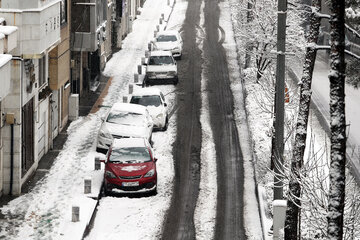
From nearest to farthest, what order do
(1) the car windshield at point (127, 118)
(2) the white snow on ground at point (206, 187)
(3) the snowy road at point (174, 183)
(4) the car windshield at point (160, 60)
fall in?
1. (3) the snowy road at point (174, 183)
2. (2) the white snow on ground at point (206, 187)
3. (1) the car windshield at point (127, 118)
4. (4) the car windshield at point (160, 60)

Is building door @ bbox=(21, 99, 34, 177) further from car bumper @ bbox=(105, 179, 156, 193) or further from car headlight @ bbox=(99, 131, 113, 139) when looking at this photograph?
car headlight @ bbox=(99, 131, 113, 139)

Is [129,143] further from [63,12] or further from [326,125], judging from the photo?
[326,125]

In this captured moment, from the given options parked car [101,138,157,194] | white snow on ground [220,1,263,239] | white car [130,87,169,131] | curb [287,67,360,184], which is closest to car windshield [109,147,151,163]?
parked car [101,138,157,194]

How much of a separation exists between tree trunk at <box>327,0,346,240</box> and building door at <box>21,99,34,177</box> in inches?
560

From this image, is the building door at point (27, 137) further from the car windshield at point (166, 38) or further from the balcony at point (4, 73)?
the car windshield at point (166, 38)

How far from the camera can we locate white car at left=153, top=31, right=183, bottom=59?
48.6 metres

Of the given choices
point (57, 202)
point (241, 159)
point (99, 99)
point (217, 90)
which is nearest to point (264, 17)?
point (217, 90)

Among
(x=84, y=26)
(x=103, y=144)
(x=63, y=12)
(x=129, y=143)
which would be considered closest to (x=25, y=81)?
(x=129, y=143)

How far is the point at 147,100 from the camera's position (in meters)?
33.4

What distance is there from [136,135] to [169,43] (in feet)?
70.8

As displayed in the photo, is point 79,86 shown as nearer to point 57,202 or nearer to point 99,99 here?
point 99,99

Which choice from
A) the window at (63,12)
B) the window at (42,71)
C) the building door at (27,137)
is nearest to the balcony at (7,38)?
the building door at (27,137)

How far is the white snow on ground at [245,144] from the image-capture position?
21.9m

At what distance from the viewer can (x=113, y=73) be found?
44500mm
